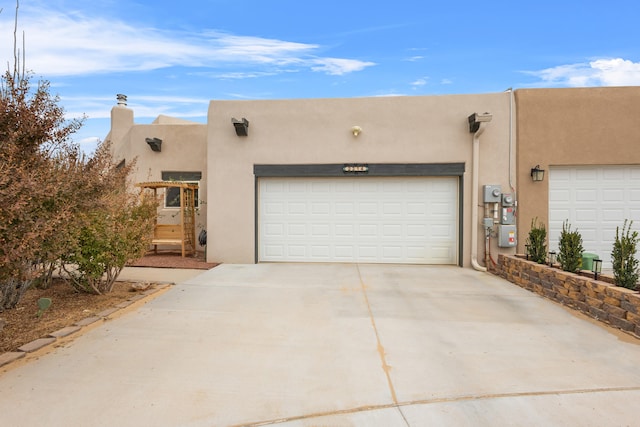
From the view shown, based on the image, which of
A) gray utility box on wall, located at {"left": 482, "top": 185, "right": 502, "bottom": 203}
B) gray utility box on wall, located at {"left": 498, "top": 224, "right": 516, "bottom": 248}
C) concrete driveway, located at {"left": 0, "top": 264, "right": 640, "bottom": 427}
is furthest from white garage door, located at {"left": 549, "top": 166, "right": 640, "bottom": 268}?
concrete driveway, located at {"left": 0, "top": 264, "right": 640, "bottom": 427}

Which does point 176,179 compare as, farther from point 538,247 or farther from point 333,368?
point 538,247

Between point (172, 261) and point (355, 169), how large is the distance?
487 centimetres

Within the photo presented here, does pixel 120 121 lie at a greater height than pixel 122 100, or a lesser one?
lesser

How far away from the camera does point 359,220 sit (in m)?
8.95

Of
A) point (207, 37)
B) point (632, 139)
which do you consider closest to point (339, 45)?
point (207, 37)

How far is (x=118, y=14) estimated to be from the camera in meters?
7.32

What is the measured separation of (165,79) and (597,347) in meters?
11.4

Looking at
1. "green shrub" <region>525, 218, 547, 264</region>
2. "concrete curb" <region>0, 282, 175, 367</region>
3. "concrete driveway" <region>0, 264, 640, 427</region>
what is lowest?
"concrete driveway" <region>0, 264, 640, 427</region>

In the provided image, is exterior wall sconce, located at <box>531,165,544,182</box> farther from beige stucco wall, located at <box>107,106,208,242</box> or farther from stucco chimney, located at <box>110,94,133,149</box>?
stucco chimney, located at <box>110,94,133,149</box>

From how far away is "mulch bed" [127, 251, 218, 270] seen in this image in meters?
8.37

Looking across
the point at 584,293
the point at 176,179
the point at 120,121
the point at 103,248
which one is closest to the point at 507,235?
the point at 584,293

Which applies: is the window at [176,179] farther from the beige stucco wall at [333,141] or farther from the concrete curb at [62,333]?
the concrete curb at [62,333]

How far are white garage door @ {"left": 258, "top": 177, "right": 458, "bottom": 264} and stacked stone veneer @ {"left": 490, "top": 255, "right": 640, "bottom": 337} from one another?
2.00 meters

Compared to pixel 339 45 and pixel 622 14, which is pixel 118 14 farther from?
pixel 622 14
